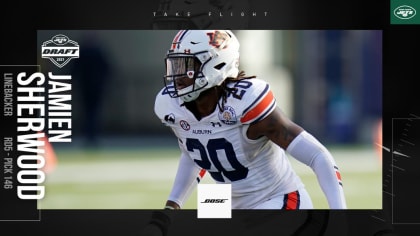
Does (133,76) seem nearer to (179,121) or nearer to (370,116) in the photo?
(179,121)

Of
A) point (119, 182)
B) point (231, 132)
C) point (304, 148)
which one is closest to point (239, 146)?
point (231, 132)

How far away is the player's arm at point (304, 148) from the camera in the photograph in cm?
404

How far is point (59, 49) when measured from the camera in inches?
168

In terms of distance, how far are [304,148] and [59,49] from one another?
4.84 ft

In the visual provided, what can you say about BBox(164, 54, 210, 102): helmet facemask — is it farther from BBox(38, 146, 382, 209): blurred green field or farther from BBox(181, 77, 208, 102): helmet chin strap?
BBox(38, 146, 382, 209): blurred green field

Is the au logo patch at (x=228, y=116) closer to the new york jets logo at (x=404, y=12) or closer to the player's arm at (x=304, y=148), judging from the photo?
the player's arm at (x=304, y=148)

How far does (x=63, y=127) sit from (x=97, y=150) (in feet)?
0.76

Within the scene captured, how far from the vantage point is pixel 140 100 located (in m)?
4.34

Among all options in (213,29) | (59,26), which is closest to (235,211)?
(213,29)

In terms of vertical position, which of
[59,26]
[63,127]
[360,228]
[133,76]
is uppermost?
[59,26]

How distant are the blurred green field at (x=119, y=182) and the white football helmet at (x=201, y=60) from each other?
43 cm

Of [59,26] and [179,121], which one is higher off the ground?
[59,26]
